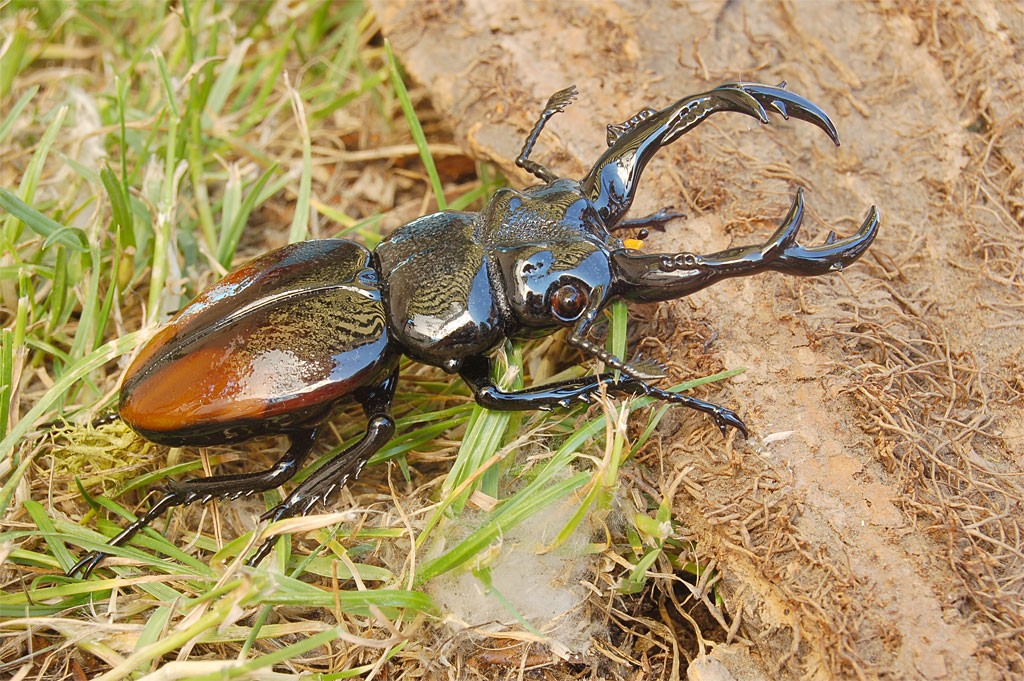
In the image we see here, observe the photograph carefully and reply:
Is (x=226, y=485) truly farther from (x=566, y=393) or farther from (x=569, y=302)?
(x=569, y=302)

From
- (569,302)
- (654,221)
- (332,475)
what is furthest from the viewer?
(654,221)

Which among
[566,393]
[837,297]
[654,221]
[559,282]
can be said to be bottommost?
[837,297]

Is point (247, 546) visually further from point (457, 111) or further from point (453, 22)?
point (453, 22)

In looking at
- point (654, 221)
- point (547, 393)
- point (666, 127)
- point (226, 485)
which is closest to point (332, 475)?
point (226, 485)

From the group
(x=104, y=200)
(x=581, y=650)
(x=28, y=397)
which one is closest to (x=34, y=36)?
(x=104, y=200)

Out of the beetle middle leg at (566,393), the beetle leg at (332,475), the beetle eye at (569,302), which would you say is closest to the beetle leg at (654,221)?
the beetle eye at (569,302)

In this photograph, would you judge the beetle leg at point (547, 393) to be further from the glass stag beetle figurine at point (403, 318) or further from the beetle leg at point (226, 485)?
the beetle leg at point (226, 485)

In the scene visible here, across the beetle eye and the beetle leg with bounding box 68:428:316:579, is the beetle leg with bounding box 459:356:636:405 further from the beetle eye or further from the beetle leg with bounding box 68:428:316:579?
the beetle leg with bounding box 68:428:316:579
